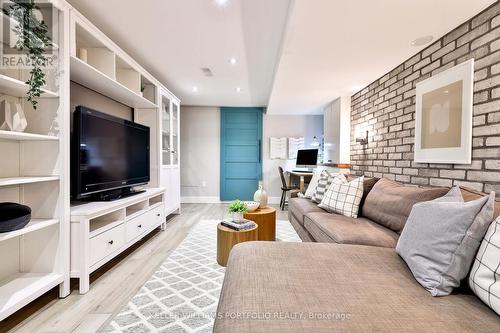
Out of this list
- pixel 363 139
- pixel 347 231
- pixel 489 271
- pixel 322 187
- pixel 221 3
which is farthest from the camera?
pixel 363 139

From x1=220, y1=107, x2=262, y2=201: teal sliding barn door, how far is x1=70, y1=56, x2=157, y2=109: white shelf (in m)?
2.47

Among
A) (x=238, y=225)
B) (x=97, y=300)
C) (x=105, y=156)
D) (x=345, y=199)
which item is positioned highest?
(x=105, y=156)

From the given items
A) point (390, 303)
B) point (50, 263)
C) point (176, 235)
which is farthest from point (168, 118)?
point (390, 303)

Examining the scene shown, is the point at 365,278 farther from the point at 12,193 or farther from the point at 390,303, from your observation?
the point at 12,193

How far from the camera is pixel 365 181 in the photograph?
2.62m

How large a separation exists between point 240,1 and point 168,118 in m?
2.49

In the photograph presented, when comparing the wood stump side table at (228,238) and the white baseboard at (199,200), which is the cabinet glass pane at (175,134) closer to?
the white baseboard at (199,200)

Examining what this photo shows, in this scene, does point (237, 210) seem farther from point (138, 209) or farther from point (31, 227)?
point (31, 227)

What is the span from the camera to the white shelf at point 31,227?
1382mm

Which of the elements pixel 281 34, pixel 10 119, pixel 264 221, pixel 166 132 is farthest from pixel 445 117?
pixel 166 132

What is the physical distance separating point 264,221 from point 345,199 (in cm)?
89

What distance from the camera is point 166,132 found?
12.9 feet

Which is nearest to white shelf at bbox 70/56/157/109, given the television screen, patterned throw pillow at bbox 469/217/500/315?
patterned throw pillow at bbox 469/217/500/315

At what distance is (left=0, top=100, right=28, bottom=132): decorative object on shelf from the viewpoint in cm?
156
